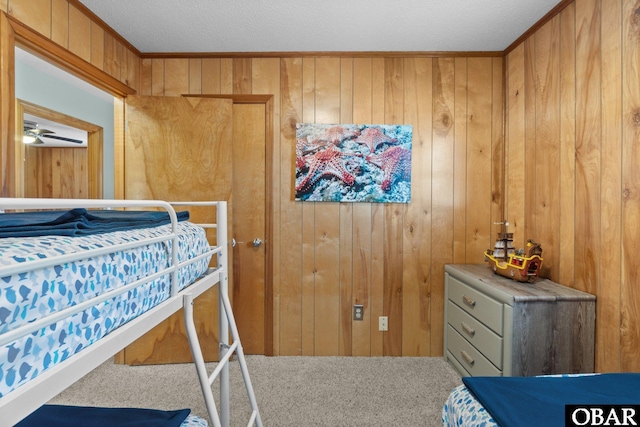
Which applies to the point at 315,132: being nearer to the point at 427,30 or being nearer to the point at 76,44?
the point at 427,30

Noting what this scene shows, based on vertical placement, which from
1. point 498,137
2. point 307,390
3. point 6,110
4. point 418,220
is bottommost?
point 307,390

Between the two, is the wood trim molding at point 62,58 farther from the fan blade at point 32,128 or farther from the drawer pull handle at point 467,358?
the drawer pull handle at point 467,358

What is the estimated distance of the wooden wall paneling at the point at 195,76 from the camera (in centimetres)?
280

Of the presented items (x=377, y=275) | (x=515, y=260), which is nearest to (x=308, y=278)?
(x=377, y=275)

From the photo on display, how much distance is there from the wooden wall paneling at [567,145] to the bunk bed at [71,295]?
208 cm

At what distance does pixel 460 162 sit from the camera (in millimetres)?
2793

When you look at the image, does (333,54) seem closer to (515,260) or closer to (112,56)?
(112,56)

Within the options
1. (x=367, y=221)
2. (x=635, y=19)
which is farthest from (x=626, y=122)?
(x=367, y=221)

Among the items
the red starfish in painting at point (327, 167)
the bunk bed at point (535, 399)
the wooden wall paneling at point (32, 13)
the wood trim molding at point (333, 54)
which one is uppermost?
the wood trim molding at point (333, 54)

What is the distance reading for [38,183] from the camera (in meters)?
4.58

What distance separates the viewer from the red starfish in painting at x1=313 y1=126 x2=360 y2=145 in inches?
108

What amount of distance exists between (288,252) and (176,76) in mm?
1706

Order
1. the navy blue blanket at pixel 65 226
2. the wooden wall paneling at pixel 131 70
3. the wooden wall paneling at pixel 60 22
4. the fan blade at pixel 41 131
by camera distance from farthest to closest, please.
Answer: the fan blade at pixel 41 131 < the wooden wall paneling at pixel 131 70 < the wooden wall paneling at pixel 60 22 < the navy blue blanket at pixel 65 226

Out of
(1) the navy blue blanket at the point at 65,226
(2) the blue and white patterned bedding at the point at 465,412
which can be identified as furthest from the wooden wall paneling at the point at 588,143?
(1) the navy blue blanket at the point at 65,226
